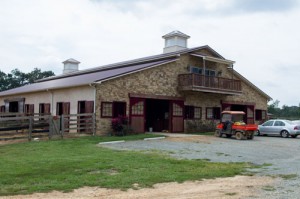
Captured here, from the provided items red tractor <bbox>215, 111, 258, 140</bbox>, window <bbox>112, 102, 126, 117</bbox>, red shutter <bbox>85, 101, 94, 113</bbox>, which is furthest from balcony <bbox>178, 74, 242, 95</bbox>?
red shutter <bbox>85, 101, 94, 113</bbox>

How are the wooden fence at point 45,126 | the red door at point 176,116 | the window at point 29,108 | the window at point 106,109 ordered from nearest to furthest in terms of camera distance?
the wooden fence at point 45,126, the window at point 106,109, the red door at point 176,116, the window at point 29,108

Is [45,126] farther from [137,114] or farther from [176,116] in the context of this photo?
[176,116]

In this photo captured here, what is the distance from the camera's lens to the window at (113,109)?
22.4 meters

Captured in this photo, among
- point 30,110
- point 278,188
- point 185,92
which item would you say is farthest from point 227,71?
point 278,188

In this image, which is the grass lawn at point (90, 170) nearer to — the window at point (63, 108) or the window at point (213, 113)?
the window at point (63, 108)

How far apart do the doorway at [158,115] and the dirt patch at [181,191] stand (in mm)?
17753

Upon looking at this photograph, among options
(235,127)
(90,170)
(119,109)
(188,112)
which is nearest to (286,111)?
(188,112)

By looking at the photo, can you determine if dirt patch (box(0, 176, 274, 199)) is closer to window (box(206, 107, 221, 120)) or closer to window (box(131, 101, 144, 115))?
window (box(131, 101, 144, 115))

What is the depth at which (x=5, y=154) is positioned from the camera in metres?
14.4

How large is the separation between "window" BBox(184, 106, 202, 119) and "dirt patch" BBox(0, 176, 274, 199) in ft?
60.4

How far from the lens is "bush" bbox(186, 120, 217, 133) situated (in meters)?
28.0

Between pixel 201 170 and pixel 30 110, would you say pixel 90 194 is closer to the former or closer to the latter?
pixel 201 170

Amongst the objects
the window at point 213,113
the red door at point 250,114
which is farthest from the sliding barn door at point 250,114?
the window at point 213,113

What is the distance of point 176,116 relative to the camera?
88.8ft
